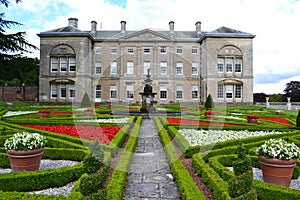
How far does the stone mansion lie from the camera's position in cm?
2961

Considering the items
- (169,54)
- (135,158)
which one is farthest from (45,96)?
(135,158)

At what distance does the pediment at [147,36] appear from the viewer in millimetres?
31578

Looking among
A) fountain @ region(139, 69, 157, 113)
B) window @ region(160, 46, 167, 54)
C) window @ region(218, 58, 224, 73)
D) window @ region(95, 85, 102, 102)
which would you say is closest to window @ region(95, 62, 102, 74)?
window @ region(95, 85, 102, 102)

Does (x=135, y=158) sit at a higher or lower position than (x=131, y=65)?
lower

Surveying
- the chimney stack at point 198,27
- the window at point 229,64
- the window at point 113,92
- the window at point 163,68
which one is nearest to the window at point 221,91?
the window at point 229,64

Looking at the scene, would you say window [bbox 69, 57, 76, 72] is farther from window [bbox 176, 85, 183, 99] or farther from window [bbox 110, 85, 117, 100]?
window [bbox 176, 85, 183, 99]

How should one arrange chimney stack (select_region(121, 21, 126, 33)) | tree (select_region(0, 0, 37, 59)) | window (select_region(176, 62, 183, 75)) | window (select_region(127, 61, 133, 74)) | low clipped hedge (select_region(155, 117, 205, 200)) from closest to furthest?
1. low clipped hedge (select_region(155, 117, 205, 200))
2. tree (select_region(0, 0, 37, 59))
3. window (select_region(127, 61, 133, 74))
4. window (select_region(176, 62, 183, 75))
5. chimney stack (select_region(121, 21, 126, 33))

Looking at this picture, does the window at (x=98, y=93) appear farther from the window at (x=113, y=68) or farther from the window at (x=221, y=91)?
the window at (x=221, y=91)

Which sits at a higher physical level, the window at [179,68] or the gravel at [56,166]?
the window at [179,68]

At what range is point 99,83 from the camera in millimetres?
32625

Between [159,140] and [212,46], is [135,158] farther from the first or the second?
[212,46]

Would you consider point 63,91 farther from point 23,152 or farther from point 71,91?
point 23,152

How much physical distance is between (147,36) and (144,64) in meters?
3.58

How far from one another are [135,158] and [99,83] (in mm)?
28079
